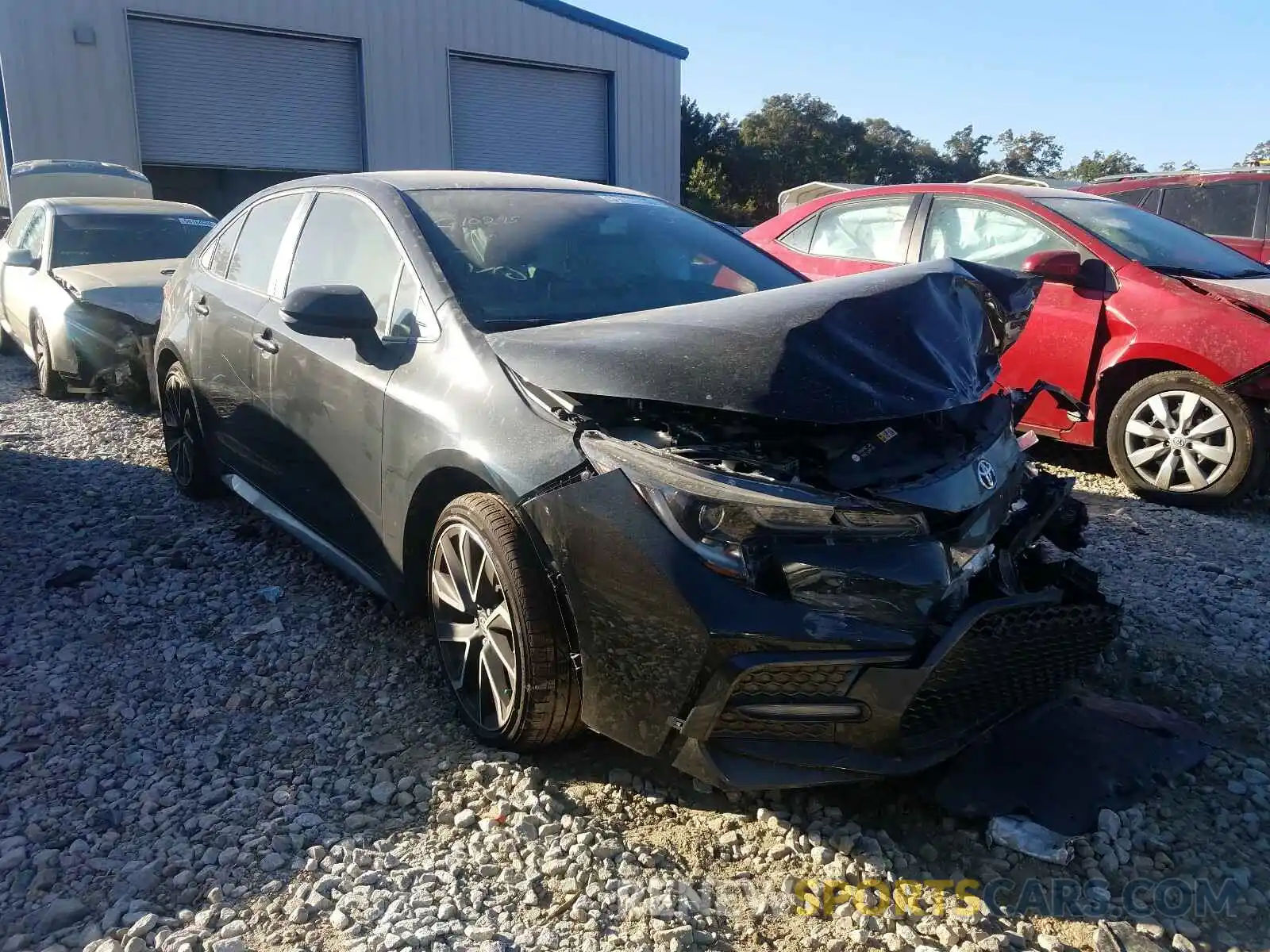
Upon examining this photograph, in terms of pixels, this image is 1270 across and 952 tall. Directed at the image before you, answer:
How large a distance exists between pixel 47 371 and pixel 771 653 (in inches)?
298

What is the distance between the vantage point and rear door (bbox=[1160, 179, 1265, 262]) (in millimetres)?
9977

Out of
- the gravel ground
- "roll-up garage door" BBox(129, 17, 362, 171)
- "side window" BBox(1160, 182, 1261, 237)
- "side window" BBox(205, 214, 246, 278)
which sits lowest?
the gravel ground

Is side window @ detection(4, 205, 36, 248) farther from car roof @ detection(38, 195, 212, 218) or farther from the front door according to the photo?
car roof @ detection(38, 195, 212, 218)

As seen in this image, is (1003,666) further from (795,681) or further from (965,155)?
(965,155)

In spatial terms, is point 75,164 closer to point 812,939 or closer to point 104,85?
point 104,85

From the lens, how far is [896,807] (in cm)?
276

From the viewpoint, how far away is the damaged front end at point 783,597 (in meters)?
2.35

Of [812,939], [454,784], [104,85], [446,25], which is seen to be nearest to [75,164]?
[104,85]

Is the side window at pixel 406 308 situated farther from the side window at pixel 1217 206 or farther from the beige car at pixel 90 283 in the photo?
the side window at pixel 1217 206

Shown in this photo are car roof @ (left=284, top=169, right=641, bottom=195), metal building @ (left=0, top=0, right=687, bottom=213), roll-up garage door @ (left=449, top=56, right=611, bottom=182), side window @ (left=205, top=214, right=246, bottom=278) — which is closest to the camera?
car roof @ (left=284, top=169, right=641, bottom=195)

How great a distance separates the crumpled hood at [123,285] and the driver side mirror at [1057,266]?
5.37 meters

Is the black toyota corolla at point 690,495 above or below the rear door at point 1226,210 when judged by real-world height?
below

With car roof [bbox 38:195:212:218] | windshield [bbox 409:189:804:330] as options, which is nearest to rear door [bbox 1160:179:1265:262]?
windshield [bbox 409:189:804:330]

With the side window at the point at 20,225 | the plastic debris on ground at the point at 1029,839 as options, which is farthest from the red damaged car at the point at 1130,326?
the side window at the point at 20,225
